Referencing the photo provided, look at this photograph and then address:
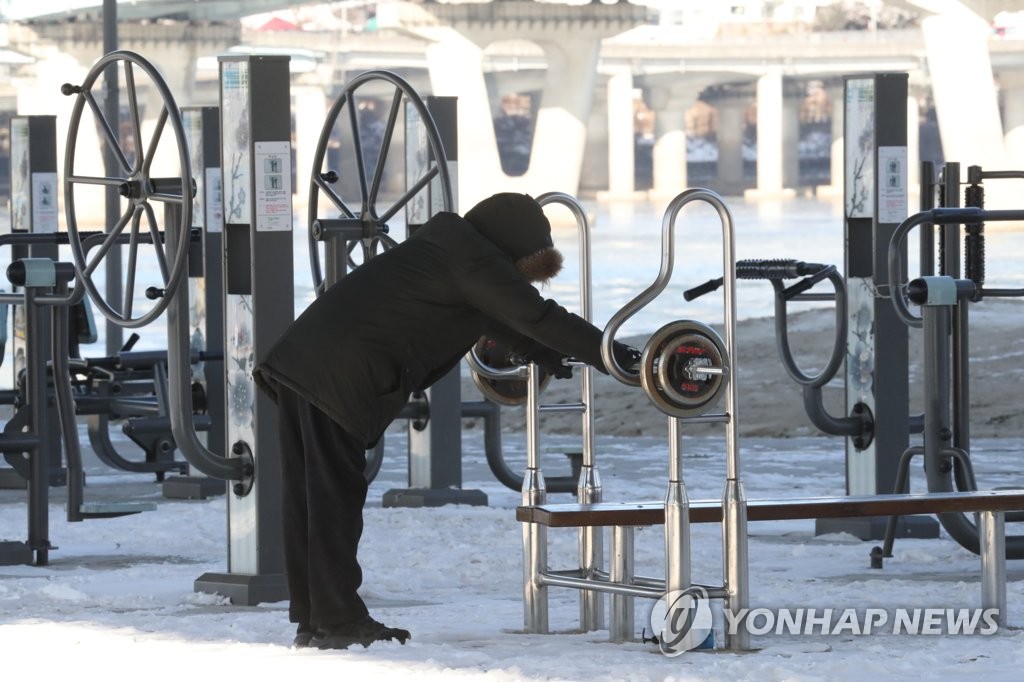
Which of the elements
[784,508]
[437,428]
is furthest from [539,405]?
[437,428]

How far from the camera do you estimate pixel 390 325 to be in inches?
185

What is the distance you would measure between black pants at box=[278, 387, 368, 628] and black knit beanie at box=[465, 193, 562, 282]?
1.92ft

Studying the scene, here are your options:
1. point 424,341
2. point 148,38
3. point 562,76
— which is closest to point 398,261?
point 424,341

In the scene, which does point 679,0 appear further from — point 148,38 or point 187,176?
point 187,176

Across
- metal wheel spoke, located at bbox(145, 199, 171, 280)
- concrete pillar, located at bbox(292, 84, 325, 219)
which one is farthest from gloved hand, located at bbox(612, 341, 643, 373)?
concrete pillar, located at bbox(292, 84, 325, 219)

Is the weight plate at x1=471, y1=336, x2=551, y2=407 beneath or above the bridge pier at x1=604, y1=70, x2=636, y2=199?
beneath

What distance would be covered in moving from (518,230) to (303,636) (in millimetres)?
1113

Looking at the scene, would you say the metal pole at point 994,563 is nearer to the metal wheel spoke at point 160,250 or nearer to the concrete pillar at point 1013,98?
the metal wheel spoke at point 160,250

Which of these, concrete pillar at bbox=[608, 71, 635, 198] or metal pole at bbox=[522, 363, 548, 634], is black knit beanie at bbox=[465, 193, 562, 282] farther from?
concrete pillar at bbox=[608, 71, 635, 198]

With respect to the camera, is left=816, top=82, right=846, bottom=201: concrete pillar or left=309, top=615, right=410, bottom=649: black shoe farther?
left=816, top=82, right=846, bottom=201: concrete pillar

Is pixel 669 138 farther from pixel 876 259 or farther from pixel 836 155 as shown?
pixel 876 259

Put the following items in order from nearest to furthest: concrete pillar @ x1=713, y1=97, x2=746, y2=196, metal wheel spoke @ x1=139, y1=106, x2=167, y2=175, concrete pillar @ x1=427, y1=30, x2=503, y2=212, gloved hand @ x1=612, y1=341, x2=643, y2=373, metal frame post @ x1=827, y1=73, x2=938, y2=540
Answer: gloved hand @ x1=612, y1=341, x2=643, y2=373 < metal wheel spoke @ x1=139, y1=106, x2=167, y2=175 < metal frame post @ x1=827, y1=73, x2=938, y2=540 < concrete pillar @ x1=427, y1=30, x2=503, y2=212 < concrete pillar @ x1=713, y1=97, x2=746, y2=196

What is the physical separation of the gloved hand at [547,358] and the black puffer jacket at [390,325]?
11 cm

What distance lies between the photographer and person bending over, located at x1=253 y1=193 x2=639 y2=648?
4.68m
